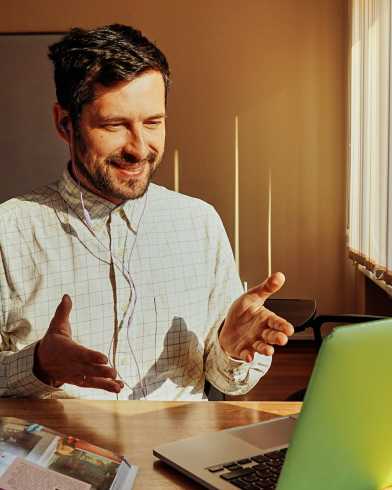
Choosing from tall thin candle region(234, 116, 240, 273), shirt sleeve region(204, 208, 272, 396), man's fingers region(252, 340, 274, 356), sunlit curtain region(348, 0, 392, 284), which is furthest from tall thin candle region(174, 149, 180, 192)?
man's fingers region(252, 340, 274, 356)

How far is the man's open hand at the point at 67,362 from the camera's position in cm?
114

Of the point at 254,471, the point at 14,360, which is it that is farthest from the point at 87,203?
the point at 254,471

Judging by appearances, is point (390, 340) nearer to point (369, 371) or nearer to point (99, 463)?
point (369, 371)

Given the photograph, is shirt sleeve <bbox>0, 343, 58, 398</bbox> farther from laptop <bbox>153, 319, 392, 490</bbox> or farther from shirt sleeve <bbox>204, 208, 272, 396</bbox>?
laptop <bbox>153, 319, 392, 490</bbox>

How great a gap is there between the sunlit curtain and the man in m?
1.87

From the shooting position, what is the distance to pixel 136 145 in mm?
1596

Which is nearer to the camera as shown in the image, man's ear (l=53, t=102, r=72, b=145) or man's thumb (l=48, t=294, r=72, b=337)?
man's thumb (l=48, t=294, r=72, b=337)

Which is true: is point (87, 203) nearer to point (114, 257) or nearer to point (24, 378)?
point (114, 257)

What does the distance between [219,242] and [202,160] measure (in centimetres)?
330

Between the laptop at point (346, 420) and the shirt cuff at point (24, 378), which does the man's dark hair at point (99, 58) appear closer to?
the shirt cuff at point (24, 378)

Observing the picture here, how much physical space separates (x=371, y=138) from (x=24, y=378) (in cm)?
288

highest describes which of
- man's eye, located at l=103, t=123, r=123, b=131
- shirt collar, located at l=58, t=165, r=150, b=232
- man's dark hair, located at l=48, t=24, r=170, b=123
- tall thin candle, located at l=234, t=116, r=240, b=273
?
man's dark hair, located at l=48, t=24, r=170, b=123

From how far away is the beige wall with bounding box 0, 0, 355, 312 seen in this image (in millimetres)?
4918

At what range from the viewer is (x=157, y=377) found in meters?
1.58
